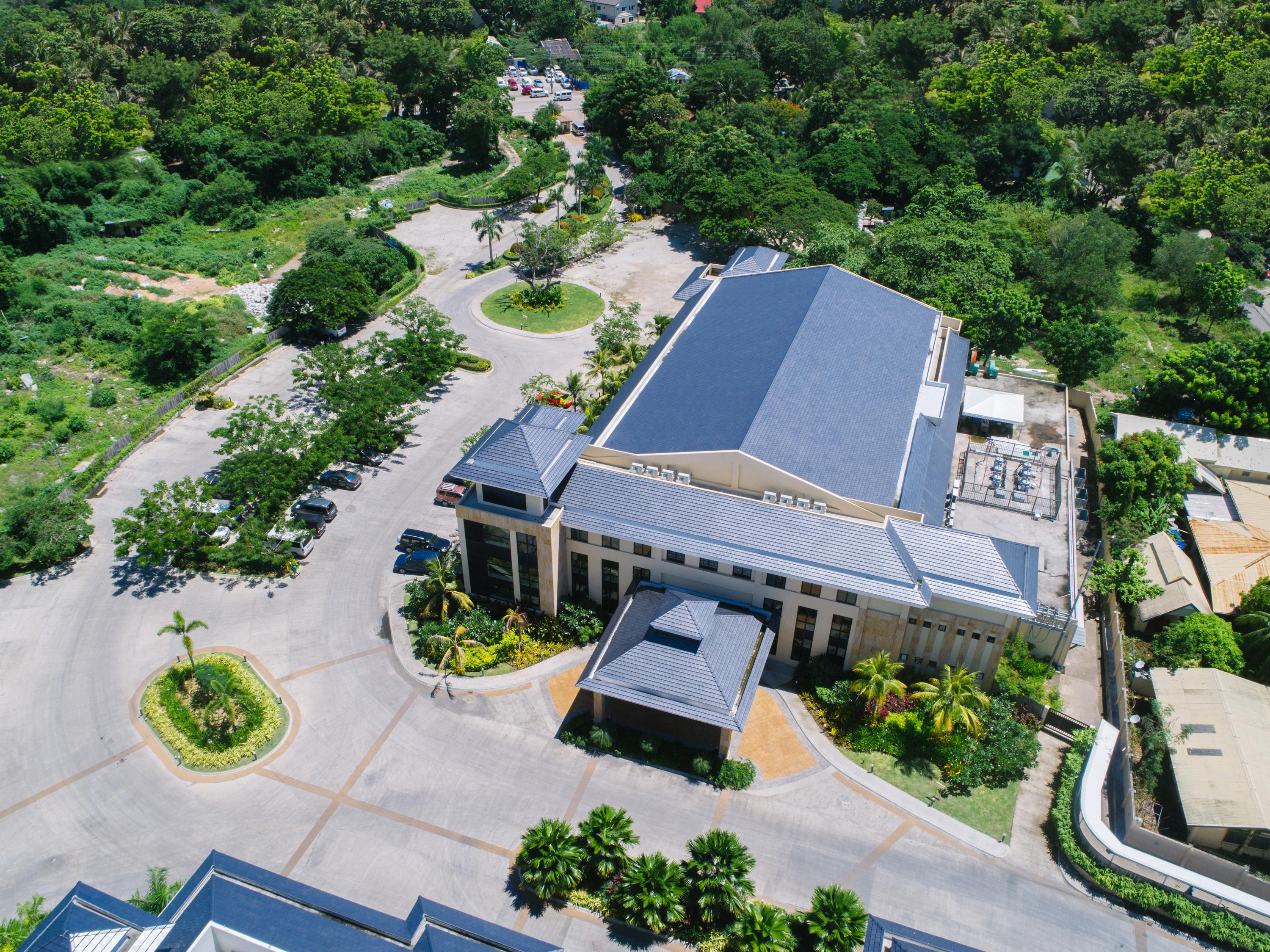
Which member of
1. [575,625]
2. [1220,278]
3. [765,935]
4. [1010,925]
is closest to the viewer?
[765,935]

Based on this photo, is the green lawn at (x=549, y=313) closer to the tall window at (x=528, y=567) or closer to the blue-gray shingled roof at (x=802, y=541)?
the blue-gray shingled roof at (x=802, y=541)

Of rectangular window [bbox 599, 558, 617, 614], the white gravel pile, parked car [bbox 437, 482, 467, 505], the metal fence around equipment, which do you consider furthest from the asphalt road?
the white gravel pile

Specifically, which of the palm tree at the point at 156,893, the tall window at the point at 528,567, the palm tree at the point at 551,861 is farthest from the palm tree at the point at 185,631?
the palm tree at the point at 551,861

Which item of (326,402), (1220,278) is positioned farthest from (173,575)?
(1220,278)

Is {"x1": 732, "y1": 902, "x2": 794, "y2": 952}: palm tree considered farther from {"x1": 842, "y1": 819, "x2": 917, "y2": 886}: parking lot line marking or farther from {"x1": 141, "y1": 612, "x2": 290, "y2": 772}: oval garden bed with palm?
{"x1": 141, "y1": 612, "x2": 290, "y2": 772}: oval garden bed with palm

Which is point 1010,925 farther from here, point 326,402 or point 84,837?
point 326,402

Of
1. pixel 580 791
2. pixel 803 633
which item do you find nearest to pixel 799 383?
pixel 803 633

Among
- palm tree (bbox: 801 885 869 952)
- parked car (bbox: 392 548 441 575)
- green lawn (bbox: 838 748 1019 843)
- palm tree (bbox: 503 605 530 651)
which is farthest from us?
parked car (bbox: 392 548 441 575)
